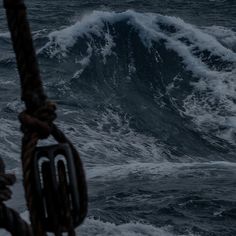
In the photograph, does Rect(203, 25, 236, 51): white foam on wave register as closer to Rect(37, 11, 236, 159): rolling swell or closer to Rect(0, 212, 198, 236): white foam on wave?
Rect(37, 11, 236, 159): rolling swell

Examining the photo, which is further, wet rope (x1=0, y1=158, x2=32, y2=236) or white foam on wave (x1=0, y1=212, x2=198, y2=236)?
white foam on wave (x1=0, y1=212, x2=198, y2=236)

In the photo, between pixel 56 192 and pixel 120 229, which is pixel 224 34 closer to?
pixel 120 229

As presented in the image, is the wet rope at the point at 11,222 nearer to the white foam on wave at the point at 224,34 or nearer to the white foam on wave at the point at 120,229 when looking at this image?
the white foam on wave at the point at 120,229

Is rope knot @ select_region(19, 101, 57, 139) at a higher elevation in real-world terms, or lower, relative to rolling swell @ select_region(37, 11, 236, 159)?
higher

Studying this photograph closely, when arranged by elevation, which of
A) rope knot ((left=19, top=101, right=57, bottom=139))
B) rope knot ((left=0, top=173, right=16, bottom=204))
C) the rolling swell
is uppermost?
rope knot ((left=19, top=101, right=57, bottom=139))

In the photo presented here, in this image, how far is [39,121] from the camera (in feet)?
8.78

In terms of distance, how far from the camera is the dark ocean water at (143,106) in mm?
11969

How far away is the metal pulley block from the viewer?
8.52ft

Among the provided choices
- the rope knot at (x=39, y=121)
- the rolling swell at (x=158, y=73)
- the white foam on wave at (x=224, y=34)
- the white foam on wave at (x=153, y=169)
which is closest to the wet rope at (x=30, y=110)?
the rope knot at (x=39, y=121)

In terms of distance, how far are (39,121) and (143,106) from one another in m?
18.3

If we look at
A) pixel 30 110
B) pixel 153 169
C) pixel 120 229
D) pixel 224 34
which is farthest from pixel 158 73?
pixel 30 110

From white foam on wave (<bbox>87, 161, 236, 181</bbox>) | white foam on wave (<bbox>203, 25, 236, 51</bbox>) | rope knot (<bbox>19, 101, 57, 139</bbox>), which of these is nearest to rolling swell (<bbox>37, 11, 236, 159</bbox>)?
white foam on wave (<bbox>203, 25, 236, 51</bbox>)

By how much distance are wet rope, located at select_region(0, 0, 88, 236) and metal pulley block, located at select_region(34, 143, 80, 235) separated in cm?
2

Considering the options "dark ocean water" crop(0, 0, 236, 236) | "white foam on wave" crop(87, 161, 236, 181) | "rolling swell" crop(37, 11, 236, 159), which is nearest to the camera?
"dark ocean water" crop(0, 0, 236, 236)
